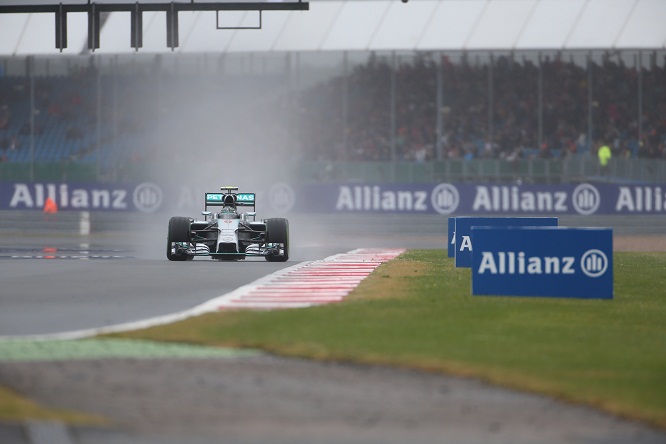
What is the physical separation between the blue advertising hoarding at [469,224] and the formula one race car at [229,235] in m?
3.31

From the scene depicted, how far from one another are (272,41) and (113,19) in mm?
5930

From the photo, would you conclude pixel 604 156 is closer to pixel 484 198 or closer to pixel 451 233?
A: pixel 484 198

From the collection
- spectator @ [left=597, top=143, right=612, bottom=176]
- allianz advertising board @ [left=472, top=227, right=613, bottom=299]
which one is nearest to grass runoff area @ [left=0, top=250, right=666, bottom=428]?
allianz advertising board @ [left=472, top=227, right=613, bottom=299]

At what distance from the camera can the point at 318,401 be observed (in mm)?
7055

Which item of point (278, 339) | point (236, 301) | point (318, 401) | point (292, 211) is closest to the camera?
point (318, 401)

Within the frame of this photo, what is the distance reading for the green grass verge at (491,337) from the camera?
780 cm

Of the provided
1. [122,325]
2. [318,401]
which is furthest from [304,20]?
[318,401]

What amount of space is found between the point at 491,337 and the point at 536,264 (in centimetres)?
389

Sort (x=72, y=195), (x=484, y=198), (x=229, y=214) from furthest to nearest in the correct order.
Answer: (x=72, y=195), (x=484, y=198), (x=229, y=214)

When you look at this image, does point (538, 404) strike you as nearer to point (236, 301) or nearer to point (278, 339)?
point (278, 339)

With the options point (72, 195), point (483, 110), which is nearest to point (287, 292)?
point (72, 195)

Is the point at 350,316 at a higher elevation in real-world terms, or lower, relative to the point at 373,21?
lower

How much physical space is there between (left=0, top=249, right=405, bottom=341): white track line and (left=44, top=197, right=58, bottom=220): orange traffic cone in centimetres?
1927

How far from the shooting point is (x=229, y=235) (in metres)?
22.1
